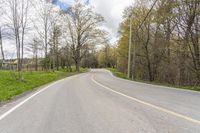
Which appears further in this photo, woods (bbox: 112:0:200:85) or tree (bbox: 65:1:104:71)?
tree (bbox: 65:1:104:71)

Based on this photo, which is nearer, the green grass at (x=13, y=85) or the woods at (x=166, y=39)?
the green grass at (x=13, y=85)

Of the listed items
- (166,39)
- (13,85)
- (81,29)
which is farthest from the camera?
(81,29)

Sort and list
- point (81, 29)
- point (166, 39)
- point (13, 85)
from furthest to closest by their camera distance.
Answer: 1. point (81, 29)
2. point (166, 39)
3. point (13, 85)

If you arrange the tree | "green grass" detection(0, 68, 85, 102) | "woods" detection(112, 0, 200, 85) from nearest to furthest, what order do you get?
"green grass" detection(0, 68, 85, 102) → "woods" detection(112, 0, 200, 85) → the tree

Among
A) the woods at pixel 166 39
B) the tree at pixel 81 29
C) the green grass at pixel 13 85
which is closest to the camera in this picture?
the green grass at pixel 13 85

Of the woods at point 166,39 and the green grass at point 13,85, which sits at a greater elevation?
the woods at point 166,39

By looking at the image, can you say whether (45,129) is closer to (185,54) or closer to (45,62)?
(185,54)

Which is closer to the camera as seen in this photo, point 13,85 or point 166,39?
point 13,85

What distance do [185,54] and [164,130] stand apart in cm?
2303

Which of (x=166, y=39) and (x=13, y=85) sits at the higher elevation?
(x=166, y=39)

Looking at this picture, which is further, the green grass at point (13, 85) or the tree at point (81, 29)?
the tree at point (81, 29)

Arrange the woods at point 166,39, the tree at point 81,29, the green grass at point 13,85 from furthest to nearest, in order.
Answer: the tree at point 81,29 < the woods at point 166,39 < the green grass at point 13,85

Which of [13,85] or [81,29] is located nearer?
[13,85]

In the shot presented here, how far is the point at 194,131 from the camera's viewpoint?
5484mm
